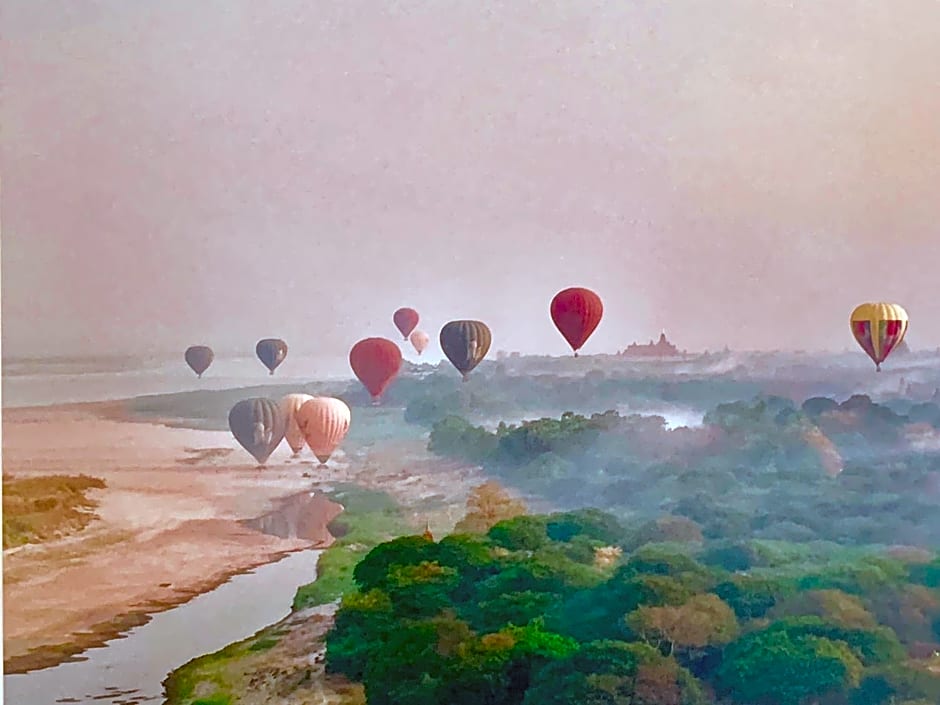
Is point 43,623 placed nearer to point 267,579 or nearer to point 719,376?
point 267,579

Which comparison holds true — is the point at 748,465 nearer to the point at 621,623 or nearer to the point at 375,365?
the point at 621,623

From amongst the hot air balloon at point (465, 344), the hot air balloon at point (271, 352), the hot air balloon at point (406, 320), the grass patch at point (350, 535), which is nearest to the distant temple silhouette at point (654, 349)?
the hot air balloon at point (465, 344)

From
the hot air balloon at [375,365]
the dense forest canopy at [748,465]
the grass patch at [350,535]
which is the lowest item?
the grass patch at [350,535]

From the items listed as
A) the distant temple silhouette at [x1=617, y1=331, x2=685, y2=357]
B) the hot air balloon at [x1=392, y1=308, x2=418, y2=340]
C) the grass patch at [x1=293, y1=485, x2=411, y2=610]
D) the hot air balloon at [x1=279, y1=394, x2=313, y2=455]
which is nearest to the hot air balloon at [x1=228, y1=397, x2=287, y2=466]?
the hot air balloon at [x1=279, y1=394, x2=313, y2=455]

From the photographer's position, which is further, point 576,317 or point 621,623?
point 576,317

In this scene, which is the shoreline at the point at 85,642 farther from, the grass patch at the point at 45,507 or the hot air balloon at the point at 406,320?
the hot air balloon at the point at 406,320

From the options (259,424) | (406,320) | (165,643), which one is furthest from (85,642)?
(406,320)

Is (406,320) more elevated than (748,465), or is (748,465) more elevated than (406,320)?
(406,320)
